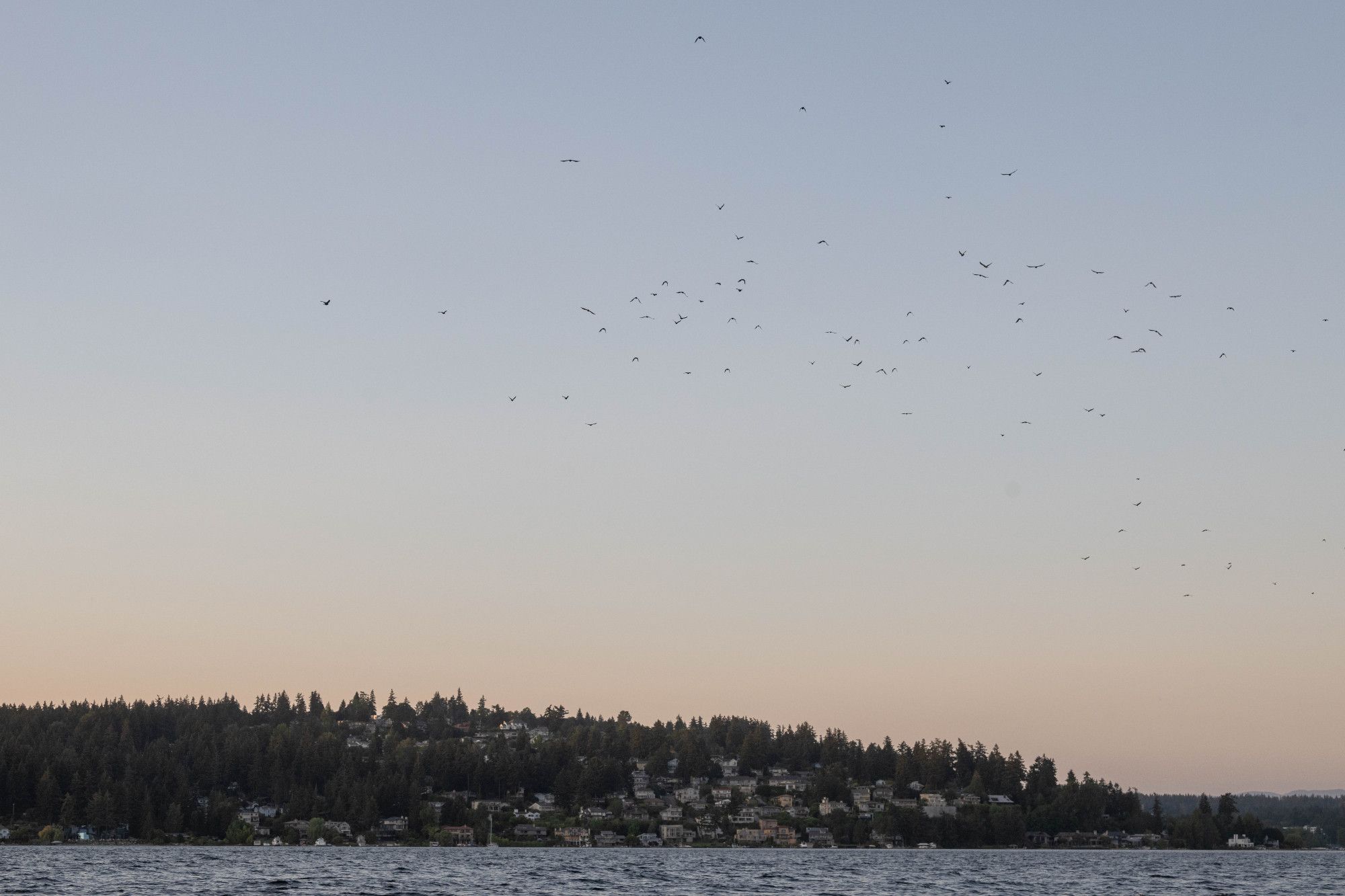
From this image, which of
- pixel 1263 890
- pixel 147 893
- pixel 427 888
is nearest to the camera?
pixel 147 893

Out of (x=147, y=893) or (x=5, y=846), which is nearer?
(x=147, y=893)

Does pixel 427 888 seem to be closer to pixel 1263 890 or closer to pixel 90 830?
pixel 1263 890

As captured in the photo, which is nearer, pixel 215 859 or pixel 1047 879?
pixel 1047 879

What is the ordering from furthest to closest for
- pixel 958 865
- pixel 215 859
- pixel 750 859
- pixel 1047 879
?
pixel 750 859, pixel 958 865, pixel 215 859, pixel 1047 879

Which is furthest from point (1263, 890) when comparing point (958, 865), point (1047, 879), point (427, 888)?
point (427, 888)

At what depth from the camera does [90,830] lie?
621 feet

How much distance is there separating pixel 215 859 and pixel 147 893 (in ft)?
200

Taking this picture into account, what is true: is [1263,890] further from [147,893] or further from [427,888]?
[147,893]

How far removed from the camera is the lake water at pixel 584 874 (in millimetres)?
89500

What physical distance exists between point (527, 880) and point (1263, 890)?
56.6 meters

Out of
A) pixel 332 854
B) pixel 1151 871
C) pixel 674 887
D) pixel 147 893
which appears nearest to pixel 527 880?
pixel 674 887

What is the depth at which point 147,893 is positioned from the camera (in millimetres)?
77125

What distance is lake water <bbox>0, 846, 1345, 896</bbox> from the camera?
89500 mm

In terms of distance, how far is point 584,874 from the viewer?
116688 millimetres
